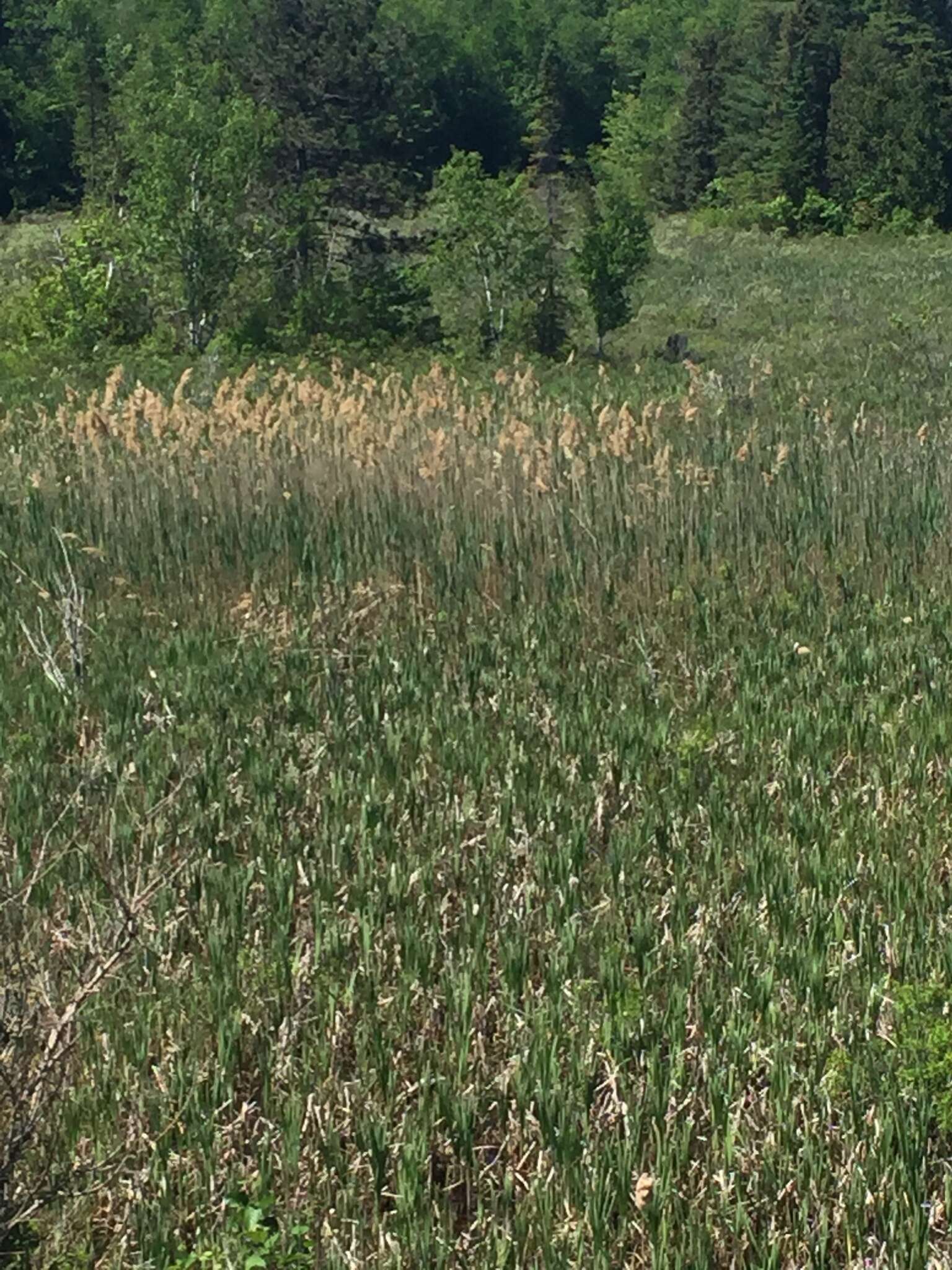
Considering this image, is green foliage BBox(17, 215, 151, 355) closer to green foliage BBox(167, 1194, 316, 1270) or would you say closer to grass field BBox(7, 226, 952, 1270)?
grass field BBox(7, 226, 952, 1270)

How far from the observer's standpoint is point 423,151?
70.0 metres

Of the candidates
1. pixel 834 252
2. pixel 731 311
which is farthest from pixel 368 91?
pixel 834 252

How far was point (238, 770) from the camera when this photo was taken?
15.4 feet

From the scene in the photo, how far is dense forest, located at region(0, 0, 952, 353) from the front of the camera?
24469 mm

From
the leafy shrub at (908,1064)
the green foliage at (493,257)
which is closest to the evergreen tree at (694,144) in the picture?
the green foliage at (493,257)

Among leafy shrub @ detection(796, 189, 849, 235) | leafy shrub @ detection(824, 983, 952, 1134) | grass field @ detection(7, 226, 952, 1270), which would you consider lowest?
leafy shrub @ detection(796, 189, 849, 235)

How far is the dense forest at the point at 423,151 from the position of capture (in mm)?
24469

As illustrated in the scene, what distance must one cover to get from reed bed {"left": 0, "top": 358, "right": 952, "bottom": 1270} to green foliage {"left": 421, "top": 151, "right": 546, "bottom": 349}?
1669 cm

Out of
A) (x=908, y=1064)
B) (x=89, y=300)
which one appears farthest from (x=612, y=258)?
(x=908, y=1064)

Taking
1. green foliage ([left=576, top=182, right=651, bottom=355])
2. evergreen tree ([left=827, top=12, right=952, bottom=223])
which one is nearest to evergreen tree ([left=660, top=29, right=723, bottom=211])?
Answer: evergreen tree ([left=827, top=12, right=952, bottom=223])

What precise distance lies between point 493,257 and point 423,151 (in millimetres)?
47833

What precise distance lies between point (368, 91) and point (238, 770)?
117 feet

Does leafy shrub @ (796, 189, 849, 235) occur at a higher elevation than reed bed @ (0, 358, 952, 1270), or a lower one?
lower

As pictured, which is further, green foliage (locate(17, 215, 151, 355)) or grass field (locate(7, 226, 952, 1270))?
green foliage (locate(17, 215, 151, 355))
